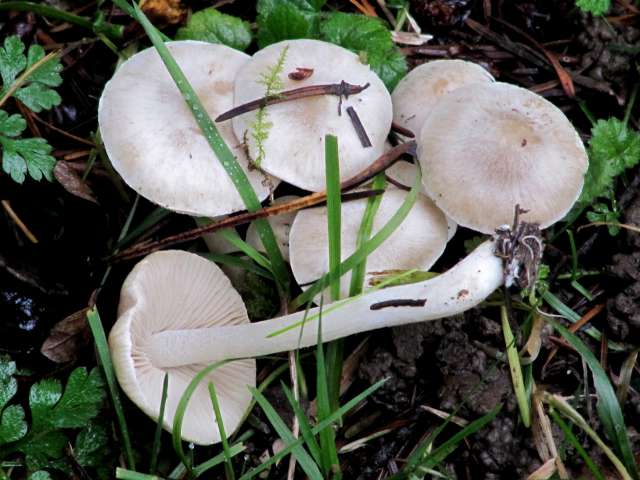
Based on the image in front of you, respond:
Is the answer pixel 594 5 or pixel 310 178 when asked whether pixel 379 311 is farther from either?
pixel 594 5

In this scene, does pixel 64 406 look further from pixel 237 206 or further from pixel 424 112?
pixel 424 112

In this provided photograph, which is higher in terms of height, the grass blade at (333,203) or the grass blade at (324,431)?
the grass blade at (333,203)

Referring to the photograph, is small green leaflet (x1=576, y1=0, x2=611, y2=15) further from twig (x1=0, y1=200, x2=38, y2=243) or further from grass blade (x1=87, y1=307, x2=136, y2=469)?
twig (x1=0, y1=200, x2=38, y2=243)

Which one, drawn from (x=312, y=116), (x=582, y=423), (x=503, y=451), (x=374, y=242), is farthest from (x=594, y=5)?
(x=503, y=451)

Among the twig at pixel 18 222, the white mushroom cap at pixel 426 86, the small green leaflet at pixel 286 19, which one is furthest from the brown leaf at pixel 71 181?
the white mushroom cap at pixel 426 86

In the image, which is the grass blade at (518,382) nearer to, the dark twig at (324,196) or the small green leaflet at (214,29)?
the dark twig at (324,196)

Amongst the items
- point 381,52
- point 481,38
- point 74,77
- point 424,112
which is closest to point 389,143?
point 424,112
